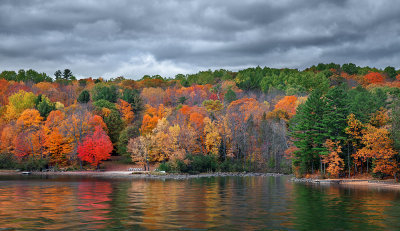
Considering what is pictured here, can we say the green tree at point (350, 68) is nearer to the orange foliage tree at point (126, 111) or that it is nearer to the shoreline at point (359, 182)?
the orange foliage tree at point (126, 111)

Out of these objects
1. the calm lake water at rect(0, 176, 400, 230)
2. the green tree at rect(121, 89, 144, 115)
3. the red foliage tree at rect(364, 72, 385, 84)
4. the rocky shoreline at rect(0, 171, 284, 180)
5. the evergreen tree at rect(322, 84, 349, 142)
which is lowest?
the calm lake water at rect(0, 176, 400, 230)

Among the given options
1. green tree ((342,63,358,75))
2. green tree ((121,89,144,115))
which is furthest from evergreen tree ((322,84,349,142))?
green tree ((342,63,358,75))

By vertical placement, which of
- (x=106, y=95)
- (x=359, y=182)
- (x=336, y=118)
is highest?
(x=106, y=95)

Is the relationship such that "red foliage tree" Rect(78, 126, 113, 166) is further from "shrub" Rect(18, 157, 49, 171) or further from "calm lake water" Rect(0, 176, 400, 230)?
"calm lake water" Rect(0, 176, 400, 230)

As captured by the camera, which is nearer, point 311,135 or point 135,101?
point 311,135

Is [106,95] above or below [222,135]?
above

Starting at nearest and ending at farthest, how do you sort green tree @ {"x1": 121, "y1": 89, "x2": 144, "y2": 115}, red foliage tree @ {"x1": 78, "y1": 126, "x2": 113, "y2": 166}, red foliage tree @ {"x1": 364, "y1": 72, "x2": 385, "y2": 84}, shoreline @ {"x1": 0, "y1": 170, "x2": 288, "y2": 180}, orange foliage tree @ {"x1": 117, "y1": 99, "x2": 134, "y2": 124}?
shoreline @ {"x1": 0, "y1": 170, "x2": 288, "y2": 180} < red foliage tree @ {"x1": 78, "y1": 126, "x2": 113, "y2": 166} < orange foliage tree @ {"x1": 117, "y1": 99, "x2": 134, "y2": 124} < green tree @ {"x1": 121, "y1": 89, "x2": 144, "y2": 115} < red foliage tree @ {"x1": 364, "y1": 72, "x2": 385, "y2": 84}

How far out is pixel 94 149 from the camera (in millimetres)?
92688

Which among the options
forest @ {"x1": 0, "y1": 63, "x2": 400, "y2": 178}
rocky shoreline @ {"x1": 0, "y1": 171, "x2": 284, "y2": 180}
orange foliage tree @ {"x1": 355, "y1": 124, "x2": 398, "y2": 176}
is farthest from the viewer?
rocky shoreline @ {"x1": 0, "y1": 171, "x2": 284, "y2": 180}

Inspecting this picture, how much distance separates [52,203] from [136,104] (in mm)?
96011

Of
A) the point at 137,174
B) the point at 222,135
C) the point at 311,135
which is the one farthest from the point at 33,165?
the point at 311,135

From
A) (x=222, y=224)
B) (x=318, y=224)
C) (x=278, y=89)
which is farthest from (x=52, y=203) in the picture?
(x=278, y=89)

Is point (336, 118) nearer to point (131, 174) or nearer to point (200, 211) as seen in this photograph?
point (131, 174)

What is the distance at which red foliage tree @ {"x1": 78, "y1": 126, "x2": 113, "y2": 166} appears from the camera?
9281 centimetres
